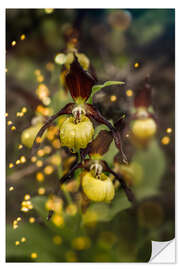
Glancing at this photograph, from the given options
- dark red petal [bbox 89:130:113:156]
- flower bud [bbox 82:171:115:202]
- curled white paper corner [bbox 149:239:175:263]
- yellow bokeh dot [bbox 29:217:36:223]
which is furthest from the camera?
yellow bokeh dot [bbox 29:217:36:223]

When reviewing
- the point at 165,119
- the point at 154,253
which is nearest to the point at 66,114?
the point at 165,119

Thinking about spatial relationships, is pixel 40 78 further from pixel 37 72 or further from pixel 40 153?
pixel 40 153

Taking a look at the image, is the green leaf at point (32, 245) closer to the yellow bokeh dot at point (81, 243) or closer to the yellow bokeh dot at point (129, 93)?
the yellow bokeh dot at point (81, 243)

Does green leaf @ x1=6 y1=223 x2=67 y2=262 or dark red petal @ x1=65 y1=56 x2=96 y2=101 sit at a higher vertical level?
dark red petal @ x1=65 y1=56 x2=96 y2=101

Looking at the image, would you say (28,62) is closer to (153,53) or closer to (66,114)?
(66,114)

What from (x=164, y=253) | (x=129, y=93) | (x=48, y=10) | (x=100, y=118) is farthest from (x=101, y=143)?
(x=48, y=10)

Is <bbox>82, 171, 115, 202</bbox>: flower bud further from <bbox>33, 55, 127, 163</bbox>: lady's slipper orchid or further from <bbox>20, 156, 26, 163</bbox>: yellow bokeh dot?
<bbox>20, 156, 26, 163</bbox>: yellow bokeh dot

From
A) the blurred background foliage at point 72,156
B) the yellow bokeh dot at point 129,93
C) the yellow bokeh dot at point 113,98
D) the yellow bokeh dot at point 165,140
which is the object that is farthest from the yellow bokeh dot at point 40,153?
the yellow bokeh dot at point 165,140

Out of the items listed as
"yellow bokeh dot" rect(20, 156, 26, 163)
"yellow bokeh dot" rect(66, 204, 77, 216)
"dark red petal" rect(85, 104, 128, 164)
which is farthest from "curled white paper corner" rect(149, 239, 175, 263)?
"yellow bokeh dot" rect(20, 156, 26, 163)
